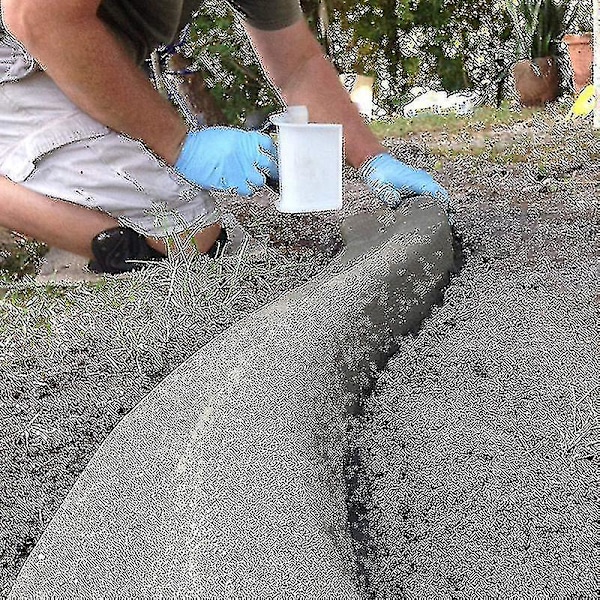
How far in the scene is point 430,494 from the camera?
843 millimetres

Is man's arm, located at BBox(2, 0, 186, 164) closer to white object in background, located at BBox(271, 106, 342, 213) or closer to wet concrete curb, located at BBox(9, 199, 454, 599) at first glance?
white object in background, located at BBox(271, 106, 342, 213)

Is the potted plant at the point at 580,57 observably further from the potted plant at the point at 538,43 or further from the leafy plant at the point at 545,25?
the leafy plant at the point at 545,25

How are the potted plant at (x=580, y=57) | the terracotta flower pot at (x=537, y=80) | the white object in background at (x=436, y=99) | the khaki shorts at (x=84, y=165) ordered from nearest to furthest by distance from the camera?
the khaki shorts at (x=84, y=165) → the potted plant at (x=580, y=57) → the terracotta flower pot at (x=537, y=80) → the white object in background at (x=436, y=99)

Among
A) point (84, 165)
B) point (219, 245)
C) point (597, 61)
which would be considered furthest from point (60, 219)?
point (597, 61)

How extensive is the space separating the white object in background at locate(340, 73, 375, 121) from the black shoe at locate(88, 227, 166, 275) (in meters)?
3.52

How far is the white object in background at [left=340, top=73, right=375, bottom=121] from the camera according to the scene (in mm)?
4867

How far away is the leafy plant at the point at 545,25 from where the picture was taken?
14.2 feet

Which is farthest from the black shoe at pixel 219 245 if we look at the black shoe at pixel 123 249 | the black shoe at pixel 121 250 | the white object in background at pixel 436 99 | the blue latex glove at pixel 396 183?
the white object in background at pixel 436 99

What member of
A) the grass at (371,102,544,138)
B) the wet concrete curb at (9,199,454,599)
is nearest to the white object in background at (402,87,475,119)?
the grass at (371,102,544,138)

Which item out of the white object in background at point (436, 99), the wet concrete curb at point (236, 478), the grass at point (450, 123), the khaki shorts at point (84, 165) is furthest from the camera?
the white object in background at point (436, 99)

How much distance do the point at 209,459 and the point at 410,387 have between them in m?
0.38

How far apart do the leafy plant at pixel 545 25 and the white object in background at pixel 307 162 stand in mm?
3606

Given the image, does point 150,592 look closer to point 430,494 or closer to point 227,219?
point 430,494

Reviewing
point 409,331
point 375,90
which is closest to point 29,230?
point 409,331
